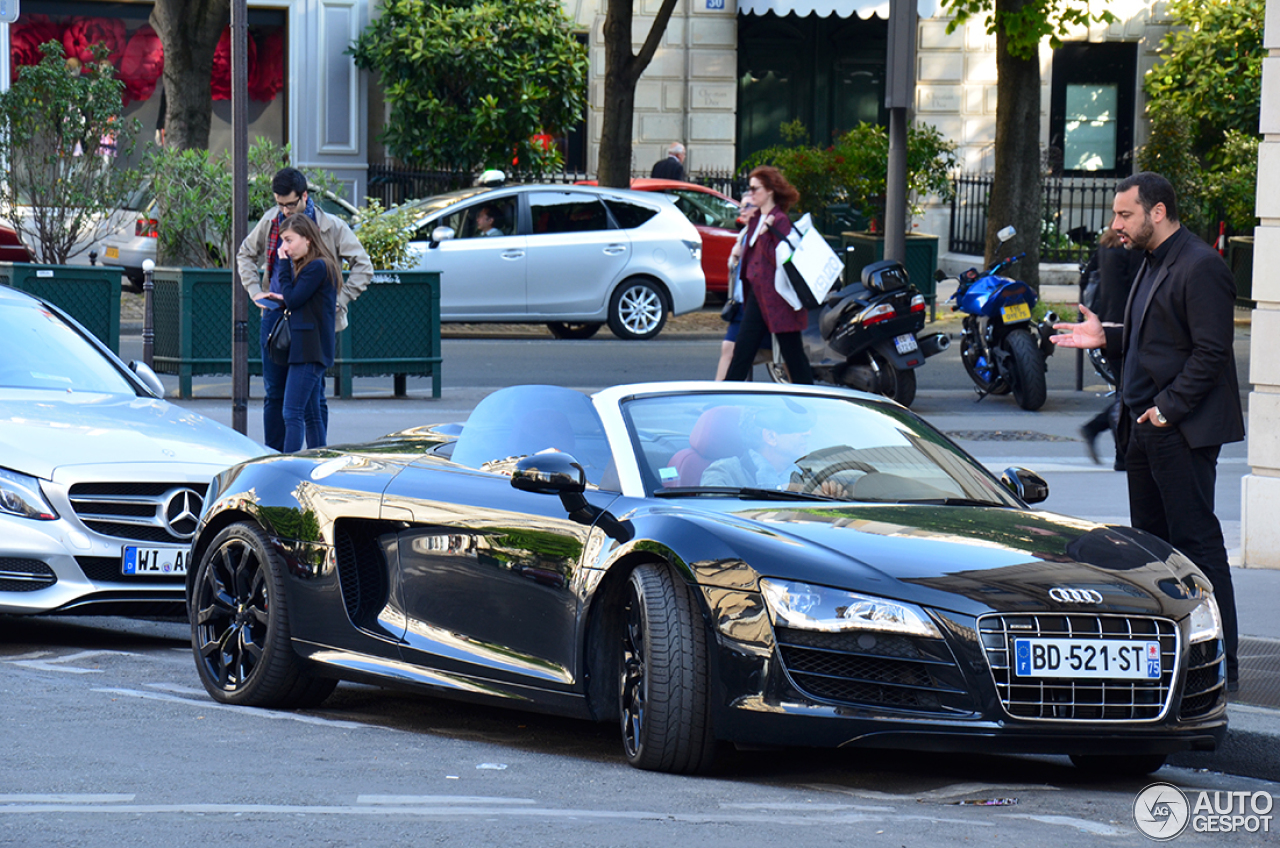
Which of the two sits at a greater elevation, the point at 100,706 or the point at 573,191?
the point at 573,191

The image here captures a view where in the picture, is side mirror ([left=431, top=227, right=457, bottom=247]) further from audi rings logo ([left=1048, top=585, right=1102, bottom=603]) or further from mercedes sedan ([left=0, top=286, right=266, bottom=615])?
audi rings logo ([left=1048, top=585, right=1102, bottom=603])

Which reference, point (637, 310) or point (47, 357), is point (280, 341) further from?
point (637, 310)

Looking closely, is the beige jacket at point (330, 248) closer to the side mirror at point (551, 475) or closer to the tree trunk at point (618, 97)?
the side mirror at point (551, 475)

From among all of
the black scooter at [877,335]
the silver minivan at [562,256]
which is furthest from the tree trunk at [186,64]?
the black scooter at [877,335]

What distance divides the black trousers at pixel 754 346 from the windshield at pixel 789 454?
620 cm

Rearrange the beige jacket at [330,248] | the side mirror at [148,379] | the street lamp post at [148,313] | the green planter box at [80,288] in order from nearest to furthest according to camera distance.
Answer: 1. the side mirror at [148,379]
2. the beige jacket at [330,248]
3. the street lamp post at [148,313]
4. the green planter box at [80,288]

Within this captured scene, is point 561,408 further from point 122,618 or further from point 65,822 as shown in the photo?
point 122,618

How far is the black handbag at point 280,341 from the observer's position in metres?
11.0

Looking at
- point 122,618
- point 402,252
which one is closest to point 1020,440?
point 402,252

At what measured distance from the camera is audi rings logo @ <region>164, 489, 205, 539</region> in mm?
8016

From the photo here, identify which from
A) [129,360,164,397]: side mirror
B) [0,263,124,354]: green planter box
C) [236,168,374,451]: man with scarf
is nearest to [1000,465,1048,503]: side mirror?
[129,360,164,397]: side mirror

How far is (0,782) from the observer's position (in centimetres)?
561

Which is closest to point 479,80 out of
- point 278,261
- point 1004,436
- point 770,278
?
point 1004,436

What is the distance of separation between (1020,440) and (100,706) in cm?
930
